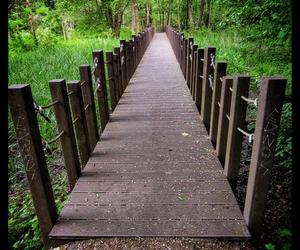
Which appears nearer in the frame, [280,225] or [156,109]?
[280,225]

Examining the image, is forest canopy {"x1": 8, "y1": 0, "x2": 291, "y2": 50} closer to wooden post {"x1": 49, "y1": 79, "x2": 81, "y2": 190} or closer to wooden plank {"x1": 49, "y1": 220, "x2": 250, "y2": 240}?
wooden plank {"x1": 49, "y1": 220, "x2": 250, "y2": 240}

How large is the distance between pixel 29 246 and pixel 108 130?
7.71 feet

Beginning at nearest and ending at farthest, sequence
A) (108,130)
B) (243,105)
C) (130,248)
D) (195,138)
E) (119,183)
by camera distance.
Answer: (130,248)
(243,105)
(119,183)
(195,138)
(108,130)

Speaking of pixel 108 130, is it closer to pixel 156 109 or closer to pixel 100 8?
pixel 156 109

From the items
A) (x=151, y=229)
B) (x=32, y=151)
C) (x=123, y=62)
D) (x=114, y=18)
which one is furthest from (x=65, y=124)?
(x=114, y=18)

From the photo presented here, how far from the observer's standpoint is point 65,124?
3184 mm

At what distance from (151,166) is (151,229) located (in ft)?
3.91

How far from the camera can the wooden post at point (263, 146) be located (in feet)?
7.54

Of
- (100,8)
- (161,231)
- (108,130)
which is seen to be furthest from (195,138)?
(100,8)

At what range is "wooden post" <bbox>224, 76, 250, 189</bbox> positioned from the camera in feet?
9.90

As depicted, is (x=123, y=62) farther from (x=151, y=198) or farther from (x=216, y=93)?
(x=151, y=198)

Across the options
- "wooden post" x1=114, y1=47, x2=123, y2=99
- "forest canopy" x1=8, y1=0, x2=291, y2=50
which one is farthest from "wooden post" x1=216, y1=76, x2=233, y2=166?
"wooden post" x1=114, y1=47, x2=123, y2=99

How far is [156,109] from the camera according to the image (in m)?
6.14
